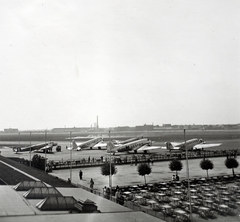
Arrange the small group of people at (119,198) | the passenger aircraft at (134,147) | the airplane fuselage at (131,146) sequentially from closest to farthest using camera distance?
1. the small group of people at (119,198)
2. the passenger aircraft at (134,147)
3. the airplane fuselage at (131,146)

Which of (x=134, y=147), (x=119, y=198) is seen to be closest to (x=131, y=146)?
(x=134, y=147)

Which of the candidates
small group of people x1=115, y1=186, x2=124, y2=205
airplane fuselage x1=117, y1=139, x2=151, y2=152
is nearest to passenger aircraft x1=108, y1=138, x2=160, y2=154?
airplane fuselage x1=117, y1=139, x2=151, y2=152

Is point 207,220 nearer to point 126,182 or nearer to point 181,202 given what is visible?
point 181,202

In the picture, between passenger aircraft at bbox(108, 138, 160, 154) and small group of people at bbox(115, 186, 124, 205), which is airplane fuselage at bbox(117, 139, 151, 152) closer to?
passenger aircraft at bbox(108, 138, 160, 154)

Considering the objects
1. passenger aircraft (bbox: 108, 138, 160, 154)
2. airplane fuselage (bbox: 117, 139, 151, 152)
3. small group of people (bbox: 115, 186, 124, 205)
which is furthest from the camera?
airplane fuselage (bbox: 117, 139, 151, 152)

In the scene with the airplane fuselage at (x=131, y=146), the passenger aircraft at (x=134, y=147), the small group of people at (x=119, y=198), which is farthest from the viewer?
the airplane fuselage at (x=131, y=146)

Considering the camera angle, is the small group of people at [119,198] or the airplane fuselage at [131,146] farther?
the airplane fuselage at [131,146]

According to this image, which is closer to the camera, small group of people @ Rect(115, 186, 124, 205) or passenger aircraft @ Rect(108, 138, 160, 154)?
small group of people @ Rect(115, 186, 124, 205)

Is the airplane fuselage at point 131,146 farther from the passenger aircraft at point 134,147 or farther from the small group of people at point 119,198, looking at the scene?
the small group of people at point 119,198

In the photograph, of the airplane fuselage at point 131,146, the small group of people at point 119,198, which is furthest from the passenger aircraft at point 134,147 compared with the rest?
the small group of people at point 119,198

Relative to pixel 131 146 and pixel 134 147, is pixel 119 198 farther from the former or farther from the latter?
pixel 134 147

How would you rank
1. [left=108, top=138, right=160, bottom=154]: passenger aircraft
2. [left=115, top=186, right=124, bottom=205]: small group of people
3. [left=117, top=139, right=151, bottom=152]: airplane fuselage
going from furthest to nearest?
[left=117, top=139, right=151, bottom=152]: airplane fuselage, [left=108, top=138, right=160, bottom=154]: passenger aircraft, [left=115, top=186, right=124, bottom=205]: small group of people

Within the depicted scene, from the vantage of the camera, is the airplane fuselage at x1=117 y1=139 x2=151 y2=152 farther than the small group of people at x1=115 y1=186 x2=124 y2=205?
Yes

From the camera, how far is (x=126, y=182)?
34094 millimetres
